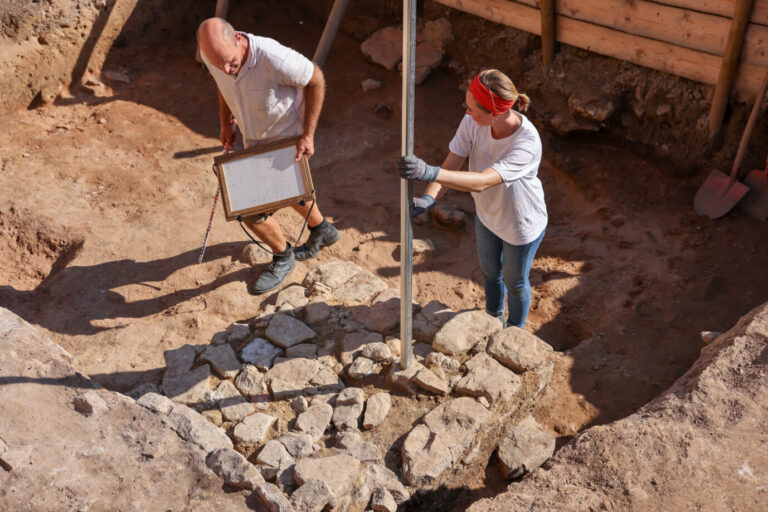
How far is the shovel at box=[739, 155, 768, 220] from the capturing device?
17.4 ft

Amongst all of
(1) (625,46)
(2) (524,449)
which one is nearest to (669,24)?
(1) (625,46)

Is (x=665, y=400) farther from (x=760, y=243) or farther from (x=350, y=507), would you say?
(x=760, y=243)

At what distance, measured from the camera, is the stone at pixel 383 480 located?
3217 mm

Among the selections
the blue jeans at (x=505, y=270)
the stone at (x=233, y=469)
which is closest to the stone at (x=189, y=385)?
the stone at (x=233, y=469)

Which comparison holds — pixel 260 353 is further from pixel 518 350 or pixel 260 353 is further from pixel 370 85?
pixel 370 85

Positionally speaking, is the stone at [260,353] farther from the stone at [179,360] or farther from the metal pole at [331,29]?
the metal pole at [331,29]

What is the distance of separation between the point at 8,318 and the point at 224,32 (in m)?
1.97

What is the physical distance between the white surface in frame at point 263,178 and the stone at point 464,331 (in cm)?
119

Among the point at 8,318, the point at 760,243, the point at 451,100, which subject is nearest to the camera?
the point at 8,318

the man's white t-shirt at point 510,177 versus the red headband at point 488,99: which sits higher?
the red headband at point 488,99

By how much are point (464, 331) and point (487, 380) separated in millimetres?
390

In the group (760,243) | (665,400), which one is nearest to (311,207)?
(665,400)

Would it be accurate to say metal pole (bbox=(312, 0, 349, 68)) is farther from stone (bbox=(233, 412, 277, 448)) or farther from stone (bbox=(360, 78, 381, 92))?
stone (bbox=(233, 412, 277, 448))

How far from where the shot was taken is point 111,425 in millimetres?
3180
